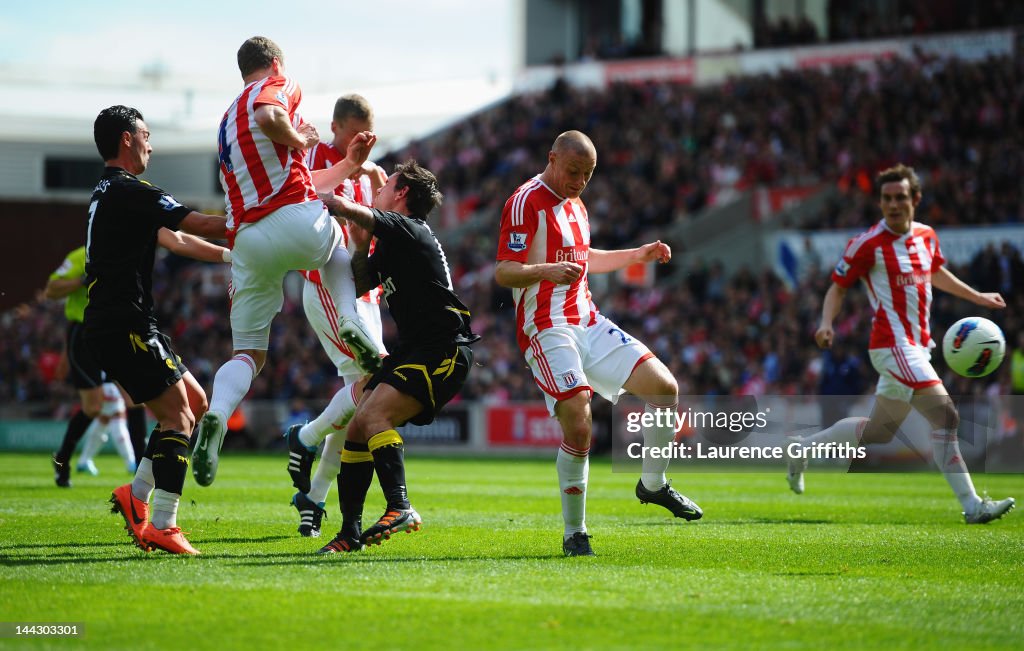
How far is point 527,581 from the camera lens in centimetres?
594

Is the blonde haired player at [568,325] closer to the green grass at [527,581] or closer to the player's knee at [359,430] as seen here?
the green grass at [527,581]

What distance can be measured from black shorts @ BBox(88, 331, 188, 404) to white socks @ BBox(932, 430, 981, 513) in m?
6.04

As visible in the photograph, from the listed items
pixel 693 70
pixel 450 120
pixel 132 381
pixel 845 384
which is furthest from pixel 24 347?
pixel 132 381

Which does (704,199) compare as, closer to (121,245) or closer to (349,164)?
(349,164)

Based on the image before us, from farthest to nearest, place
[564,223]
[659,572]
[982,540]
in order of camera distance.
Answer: [982,540] < [564,223] < [659,572]

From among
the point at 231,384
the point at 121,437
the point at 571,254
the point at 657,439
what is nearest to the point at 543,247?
the point at 571,254

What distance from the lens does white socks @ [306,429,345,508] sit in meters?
8.23

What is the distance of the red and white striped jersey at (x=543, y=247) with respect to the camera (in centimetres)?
734

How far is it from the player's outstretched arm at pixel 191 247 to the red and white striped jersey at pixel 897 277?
17.7 feet

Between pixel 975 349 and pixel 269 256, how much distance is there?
227 inches

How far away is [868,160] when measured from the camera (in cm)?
2727

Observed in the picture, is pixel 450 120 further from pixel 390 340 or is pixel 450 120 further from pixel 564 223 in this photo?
pixel 564 223

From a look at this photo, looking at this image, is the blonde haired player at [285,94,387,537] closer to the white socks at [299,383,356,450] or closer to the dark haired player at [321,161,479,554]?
the white socks at [299,383,356,450]

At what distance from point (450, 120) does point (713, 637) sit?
121ft
